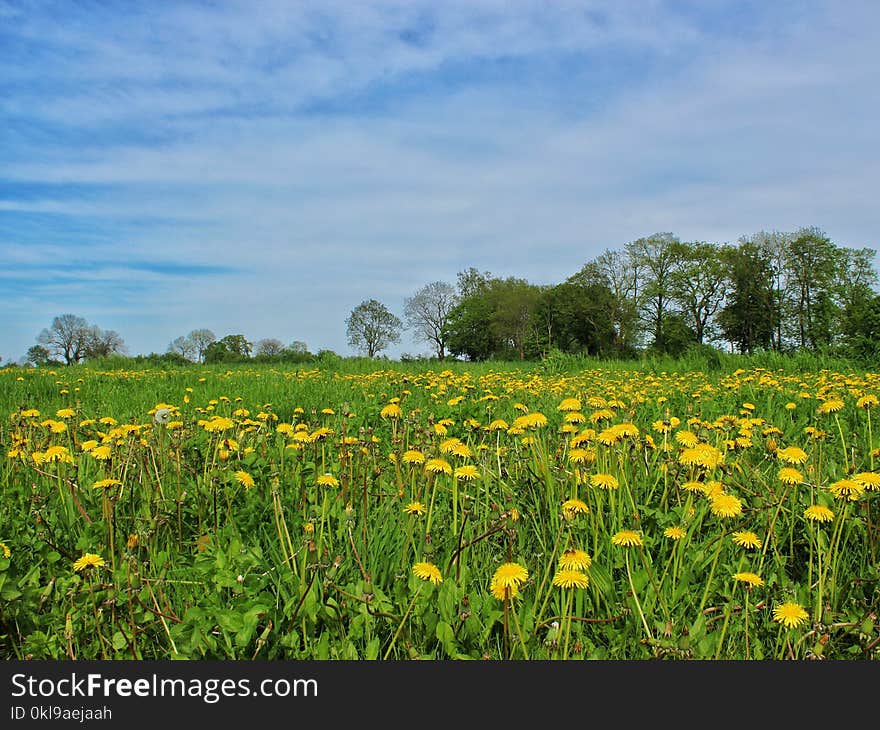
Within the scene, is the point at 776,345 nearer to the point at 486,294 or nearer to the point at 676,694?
the point at 486,294

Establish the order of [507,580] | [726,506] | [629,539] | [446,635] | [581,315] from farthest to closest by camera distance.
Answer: [581,315] → [726,506] → [629,539] → [446,635] → [507,580]

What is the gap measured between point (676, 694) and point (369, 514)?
5.11 feet

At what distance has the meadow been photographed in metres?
1.93

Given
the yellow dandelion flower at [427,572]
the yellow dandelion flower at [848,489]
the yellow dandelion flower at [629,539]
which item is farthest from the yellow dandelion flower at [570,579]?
the yellow dandelion flower at [848,489]

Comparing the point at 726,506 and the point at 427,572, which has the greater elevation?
the point at 726,506

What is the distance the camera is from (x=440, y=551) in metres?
2.55

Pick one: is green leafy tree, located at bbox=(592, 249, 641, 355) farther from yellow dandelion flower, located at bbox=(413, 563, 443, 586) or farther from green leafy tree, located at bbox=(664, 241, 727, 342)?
yellow dandelion flower, located at bbox=(413, 563, 443, 586)

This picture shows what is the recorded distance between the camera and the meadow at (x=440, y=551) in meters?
1.93

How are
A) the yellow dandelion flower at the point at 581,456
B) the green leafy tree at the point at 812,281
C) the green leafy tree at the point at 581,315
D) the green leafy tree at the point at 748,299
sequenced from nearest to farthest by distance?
the yellow dandelion flower at the point at 581,456, the green leafy tree at the point at 812,281, the green leafy tree at the point at 748,299, the green leafy tree at the point at 581,315

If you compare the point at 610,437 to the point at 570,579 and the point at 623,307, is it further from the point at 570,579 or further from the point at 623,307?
the point at 623,307

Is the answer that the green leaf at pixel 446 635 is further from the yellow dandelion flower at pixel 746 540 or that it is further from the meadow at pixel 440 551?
the yellow dandelion flower at pixel 746 540

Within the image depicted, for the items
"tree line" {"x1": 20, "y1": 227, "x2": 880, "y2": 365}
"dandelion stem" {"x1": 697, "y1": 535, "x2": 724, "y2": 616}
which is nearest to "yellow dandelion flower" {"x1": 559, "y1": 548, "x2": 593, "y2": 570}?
"dandelion stem" {"x1": 697, "y1": 535, "x2": 724, "y2": 616}

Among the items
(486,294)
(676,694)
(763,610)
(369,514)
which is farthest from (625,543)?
(486,294)

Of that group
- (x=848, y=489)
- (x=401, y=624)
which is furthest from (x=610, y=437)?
(x=401, y=624)
